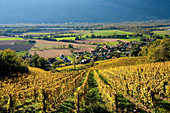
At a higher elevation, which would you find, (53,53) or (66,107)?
(66,107)

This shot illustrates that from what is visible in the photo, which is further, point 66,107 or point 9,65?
point 9,65

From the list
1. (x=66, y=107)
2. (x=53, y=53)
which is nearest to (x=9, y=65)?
(x=66, y=107)

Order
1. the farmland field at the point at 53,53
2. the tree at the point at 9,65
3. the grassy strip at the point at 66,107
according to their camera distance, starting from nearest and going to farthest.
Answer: the grassy strip at the point at 66,107 < the tree at the point at 9,65 < the farmland field at the point at 53,53

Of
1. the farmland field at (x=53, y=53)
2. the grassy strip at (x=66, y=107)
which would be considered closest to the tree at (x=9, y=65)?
the grassy strip at (x=66, y=107)

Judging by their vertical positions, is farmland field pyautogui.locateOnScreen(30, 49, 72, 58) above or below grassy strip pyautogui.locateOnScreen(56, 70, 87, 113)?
below

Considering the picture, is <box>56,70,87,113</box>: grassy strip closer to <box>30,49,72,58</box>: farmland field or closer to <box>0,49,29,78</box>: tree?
<box>0,49,29,78</box>: tree

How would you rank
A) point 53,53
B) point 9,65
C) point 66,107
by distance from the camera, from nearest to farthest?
1. point 66,107
2. point 9,65
3. point 53,53

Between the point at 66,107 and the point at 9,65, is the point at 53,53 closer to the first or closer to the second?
the point at 9,65

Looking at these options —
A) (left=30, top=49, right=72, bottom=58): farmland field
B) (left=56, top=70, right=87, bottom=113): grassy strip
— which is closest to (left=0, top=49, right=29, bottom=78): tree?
(left=56, top=70, right=87, bottom=113): grassy strip

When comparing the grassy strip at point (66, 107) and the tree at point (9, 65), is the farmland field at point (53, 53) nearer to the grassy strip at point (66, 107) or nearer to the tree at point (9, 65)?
the tree at point (9, 65)

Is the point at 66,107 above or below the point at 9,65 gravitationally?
below

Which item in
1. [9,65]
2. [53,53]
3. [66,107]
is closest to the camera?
[66,107]

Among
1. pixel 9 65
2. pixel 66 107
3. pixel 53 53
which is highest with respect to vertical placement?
pixel 9 65

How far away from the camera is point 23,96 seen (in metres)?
19.7
